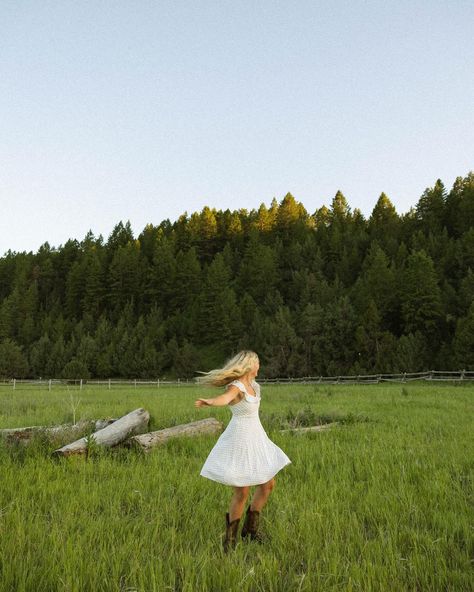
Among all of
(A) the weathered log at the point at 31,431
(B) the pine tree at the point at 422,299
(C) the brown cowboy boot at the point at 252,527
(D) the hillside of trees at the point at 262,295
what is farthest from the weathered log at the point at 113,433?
(B) the pine tree at the point at 422,299

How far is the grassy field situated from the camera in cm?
320

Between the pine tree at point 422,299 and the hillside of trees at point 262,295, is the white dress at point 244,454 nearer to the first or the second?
the hillside of trees at point 262,295

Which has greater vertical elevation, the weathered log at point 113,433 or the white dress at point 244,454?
the white dress at point 244,454

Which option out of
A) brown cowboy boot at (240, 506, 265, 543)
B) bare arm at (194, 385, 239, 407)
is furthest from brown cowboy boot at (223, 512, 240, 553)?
bare arm at (194, 385, 239, 407)

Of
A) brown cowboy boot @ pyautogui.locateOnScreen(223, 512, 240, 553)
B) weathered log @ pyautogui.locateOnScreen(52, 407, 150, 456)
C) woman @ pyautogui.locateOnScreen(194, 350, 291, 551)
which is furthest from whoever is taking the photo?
weathered log @ pyautogui.locateOnScreen(52, 407, 150, 456)

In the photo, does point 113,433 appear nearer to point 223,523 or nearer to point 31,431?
point 31,431

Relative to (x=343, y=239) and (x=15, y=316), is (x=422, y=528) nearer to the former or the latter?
(x=343, y=239)

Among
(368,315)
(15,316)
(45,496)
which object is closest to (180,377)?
(368,315)

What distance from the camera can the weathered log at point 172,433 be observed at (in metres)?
8.11

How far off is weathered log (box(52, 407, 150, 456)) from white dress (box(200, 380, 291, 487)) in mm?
3946

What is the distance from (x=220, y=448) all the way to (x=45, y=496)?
254cm

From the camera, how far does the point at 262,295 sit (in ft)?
301

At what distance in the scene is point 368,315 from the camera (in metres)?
64.6

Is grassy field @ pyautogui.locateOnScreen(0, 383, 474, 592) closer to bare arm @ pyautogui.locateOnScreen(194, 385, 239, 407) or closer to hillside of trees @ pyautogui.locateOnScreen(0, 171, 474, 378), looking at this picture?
bare arm @ pyautogui.locateOnScreen(194, 385, 239, 407)
